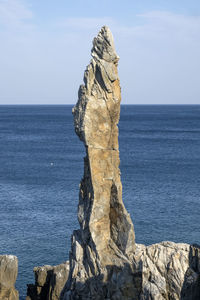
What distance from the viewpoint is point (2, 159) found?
12125 centimetres

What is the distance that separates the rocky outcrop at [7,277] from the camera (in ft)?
124

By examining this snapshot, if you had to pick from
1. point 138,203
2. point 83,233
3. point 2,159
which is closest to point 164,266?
point 83,233

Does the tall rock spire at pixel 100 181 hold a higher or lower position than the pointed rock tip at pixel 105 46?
lower

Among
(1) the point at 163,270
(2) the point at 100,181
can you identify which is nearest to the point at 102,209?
(2) the point at 100,181

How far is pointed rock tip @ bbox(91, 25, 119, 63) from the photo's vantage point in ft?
103

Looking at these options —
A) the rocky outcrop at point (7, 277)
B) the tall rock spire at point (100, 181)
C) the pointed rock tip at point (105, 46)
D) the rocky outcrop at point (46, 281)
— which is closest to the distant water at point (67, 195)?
the rocky outcrop at point (46, 281)

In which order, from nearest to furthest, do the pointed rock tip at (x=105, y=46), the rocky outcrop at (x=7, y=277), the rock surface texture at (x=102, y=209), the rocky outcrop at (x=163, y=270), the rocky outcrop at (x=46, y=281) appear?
the rocky outcrop at (x=163, y=270) < the rock surface texture at (x=102, y=209) < the pointed rock tip at (x=105, y=46) < the rocky outcrop at (x=46, y=281) < the rocky outcrop at (x=7, y=277)

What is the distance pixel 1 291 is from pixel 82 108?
659 inches

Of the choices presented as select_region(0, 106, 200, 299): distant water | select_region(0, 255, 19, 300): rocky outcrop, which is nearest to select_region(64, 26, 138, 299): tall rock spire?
select_region(0, 255, 19, 300): rocky outcrop

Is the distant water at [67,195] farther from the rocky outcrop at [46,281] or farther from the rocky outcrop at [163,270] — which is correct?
the rocky outcrop at [163,270]

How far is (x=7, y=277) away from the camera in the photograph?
38094mm

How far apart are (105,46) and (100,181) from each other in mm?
9085

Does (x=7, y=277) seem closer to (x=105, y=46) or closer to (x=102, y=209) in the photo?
(x=102, y=209)

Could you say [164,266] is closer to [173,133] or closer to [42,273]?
[42,273]
